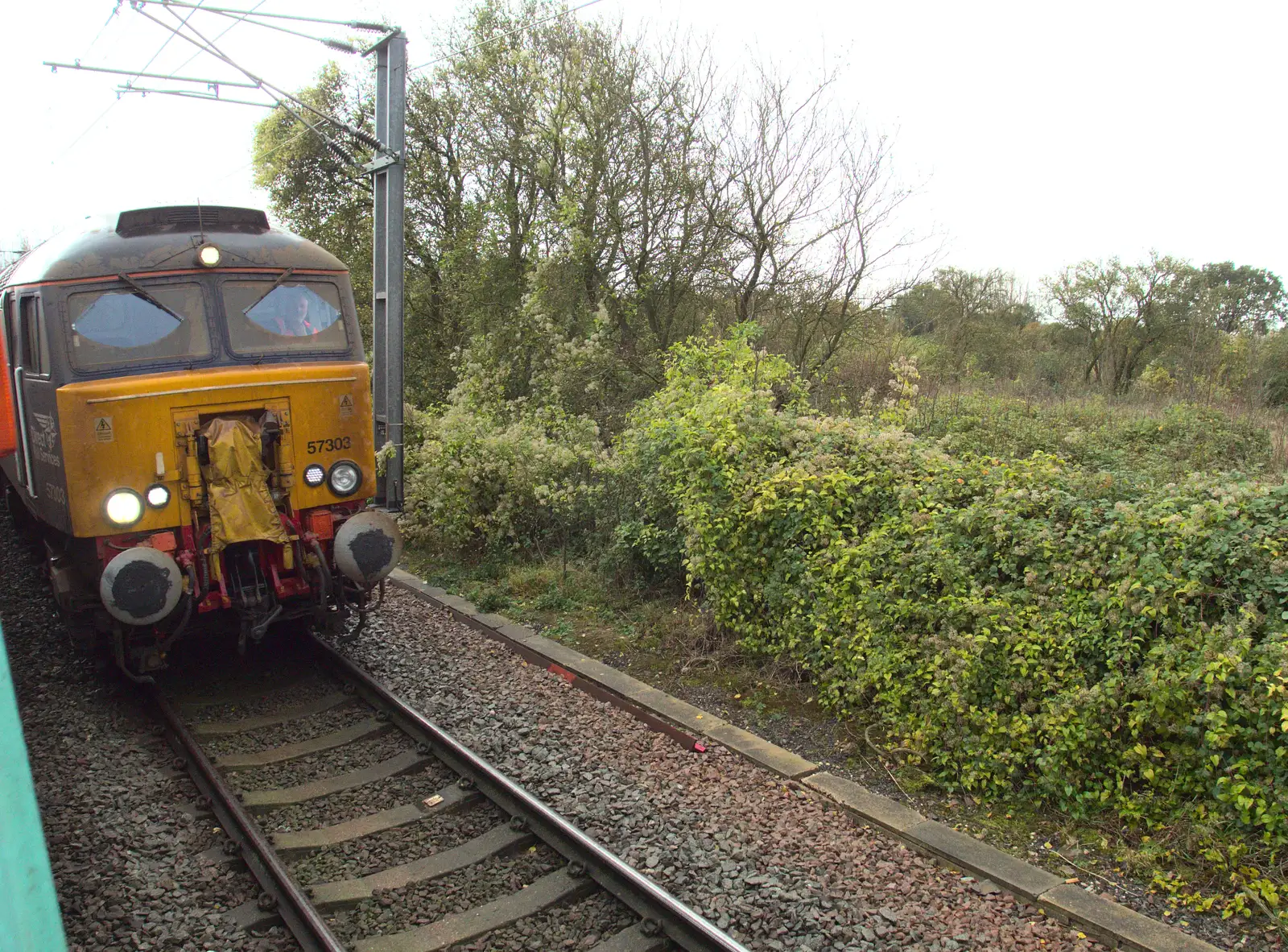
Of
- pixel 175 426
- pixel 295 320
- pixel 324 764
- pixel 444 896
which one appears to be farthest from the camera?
pixel 295 320

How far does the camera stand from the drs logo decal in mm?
6750

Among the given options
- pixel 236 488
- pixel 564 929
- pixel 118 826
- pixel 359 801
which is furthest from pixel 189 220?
pixel 564 929

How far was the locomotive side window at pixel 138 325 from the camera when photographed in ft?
20.2

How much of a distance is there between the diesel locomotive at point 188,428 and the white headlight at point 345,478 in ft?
0.04

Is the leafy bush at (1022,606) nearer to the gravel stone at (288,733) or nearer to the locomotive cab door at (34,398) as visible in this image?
the gravel stone at (288,733)

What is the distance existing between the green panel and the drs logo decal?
5.64 meters

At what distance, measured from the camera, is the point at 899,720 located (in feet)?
19.1

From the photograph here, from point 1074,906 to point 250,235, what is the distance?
6.90 m

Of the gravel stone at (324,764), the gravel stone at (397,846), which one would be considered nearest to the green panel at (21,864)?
the gravel stone at (397,846)

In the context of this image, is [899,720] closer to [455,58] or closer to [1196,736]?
[1196,736]

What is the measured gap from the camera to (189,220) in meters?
6.84

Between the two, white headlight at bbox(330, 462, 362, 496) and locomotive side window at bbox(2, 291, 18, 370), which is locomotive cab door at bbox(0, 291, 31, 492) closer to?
locomotive side window at bbox(2, 291, 18, 370)

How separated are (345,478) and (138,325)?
5.71ft

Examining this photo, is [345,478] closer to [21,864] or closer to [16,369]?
[16,369]
